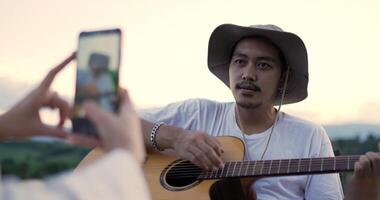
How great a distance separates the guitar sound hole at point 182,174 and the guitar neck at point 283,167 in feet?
0.13

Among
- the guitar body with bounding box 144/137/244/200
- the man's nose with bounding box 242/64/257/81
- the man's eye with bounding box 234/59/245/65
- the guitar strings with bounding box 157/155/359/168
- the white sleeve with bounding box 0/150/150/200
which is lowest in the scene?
the guitar body with bounding box 144/137/244/200

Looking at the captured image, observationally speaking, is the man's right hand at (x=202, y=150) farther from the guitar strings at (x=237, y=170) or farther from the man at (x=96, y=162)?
the man at (x=96, y=162)

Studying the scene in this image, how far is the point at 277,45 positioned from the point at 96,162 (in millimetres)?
1646

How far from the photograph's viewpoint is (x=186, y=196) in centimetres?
193

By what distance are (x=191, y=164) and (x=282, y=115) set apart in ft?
1.28

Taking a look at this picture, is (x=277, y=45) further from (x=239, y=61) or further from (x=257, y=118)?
(x=257, y=118)

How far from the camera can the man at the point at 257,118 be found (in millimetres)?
2051

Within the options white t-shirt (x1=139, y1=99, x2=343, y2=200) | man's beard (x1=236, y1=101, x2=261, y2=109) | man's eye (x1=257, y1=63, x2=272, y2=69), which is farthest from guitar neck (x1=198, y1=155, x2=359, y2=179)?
man's eye (x1=257, y1=63, x2=272, y2=69)

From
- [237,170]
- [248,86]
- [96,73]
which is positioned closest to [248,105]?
[248,86]

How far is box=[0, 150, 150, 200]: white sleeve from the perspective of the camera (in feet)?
1.90

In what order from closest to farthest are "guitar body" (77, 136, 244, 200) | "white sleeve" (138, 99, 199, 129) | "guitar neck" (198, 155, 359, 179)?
"guitar neck" (198, 155, 359, 179)
"guitar body" (77, 136, 244, 200)
"white sleeve" (138, 99, 199, 129)

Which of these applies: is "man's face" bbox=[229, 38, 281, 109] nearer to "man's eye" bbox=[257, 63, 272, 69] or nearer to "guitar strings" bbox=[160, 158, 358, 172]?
"man's eye" bbox=[257, 63, 272, 69]

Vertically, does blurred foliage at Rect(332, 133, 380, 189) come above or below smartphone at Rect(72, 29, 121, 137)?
below

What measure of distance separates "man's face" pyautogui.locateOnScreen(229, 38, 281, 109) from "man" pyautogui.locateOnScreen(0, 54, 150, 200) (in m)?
1.39
